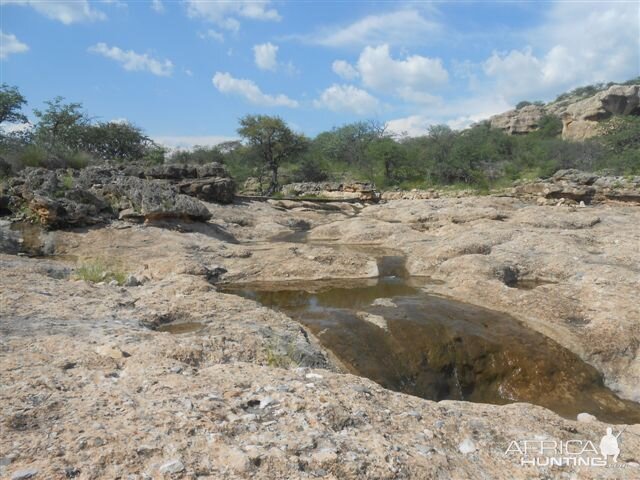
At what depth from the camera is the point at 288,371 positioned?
405cm

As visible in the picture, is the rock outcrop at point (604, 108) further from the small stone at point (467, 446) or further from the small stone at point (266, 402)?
the small stone at point (266, 402)

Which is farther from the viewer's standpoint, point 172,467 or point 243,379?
point 243,379

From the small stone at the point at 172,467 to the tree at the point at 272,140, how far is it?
114 feet

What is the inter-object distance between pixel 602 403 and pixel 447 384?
1.96 metres

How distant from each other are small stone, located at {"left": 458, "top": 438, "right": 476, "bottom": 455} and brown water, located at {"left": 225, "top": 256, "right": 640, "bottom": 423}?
2346 mm

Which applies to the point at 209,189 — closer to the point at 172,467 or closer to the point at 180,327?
the point at 180,327

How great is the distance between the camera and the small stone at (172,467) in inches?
96.0

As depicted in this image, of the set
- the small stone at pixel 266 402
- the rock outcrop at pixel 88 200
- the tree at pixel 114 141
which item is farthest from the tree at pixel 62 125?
the small stone at pixel 266 402

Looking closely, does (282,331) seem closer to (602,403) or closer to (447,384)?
(447,384)

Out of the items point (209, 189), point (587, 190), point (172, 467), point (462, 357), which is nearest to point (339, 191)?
point (209, 189)

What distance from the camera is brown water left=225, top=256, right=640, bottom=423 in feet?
18.8
